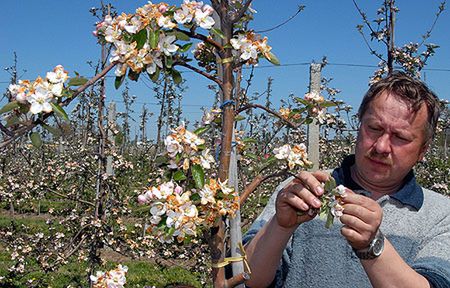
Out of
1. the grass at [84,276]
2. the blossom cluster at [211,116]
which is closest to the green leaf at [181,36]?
the blossom cluster at [211,116]

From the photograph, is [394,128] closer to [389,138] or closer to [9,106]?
[389,138]

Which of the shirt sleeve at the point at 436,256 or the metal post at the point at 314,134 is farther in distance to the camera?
the metal post at the point at 314,134

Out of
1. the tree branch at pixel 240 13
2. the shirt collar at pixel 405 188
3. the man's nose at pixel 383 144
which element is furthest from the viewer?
the shirt collar at pixel 405 188

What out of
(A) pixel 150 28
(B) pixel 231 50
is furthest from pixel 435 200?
(A) pixel 150 28

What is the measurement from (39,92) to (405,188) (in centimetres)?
125

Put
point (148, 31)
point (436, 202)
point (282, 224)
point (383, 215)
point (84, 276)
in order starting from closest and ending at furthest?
point (148, 31), point (282, 224), point (383, 215), point (436, 202), point (84, 276)

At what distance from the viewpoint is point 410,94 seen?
5.85 ft

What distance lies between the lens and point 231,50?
1.35 m

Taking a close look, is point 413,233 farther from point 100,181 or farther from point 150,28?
point 100,181

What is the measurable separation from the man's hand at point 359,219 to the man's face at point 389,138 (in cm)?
39

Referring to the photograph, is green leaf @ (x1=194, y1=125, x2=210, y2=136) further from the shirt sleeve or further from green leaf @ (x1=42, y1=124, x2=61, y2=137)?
the shirt sleeve

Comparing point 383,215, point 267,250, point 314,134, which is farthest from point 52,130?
point 314,134

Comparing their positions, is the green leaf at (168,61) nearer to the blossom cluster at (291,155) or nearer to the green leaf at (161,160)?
the green leaf at (161,160)

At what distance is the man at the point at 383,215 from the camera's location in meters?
1.66
